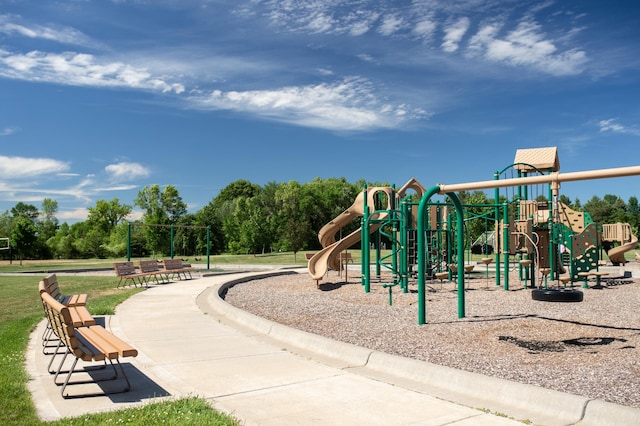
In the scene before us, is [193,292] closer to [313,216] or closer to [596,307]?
[596,307]

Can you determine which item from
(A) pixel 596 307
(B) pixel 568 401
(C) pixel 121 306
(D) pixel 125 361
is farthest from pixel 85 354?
(A) pixel 596 307

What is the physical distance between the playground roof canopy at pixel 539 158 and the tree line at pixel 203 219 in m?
31.6

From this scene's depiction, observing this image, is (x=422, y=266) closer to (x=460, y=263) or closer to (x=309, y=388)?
(x=460, y=263)

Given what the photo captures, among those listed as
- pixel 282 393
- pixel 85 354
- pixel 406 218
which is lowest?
pixel 282 393

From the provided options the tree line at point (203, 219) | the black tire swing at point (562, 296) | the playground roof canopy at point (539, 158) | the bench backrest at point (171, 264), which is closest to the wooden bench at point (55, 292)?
the black tire swing at point (562, 296)

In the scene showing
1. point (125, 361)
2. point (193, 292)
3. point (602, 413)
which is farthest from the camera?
point (193, 292)

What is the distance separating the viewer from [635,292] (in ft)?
50.1

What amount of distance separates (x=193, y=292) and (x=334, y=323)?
7.12 metres

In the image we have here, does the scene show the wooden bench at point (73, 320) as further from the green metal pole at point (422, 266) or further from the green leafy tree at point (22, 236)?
the green leafy tree at point (22, 236)

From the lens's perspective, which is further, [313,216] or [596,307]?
[313,216]

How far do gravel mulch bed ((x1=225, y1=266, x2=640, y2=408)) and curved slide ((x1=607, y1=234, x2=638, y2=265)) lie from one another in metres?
6.93

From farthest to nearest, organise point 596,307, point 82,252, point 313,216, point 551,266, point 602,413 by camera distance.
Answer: point 313,216 → point 82,252 → point 551,266 → point 596,307 → point 602,413

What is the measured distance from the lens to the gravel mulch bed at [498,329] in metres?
6.44

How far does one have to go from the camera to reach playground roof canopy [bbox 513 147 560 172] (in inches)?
695
